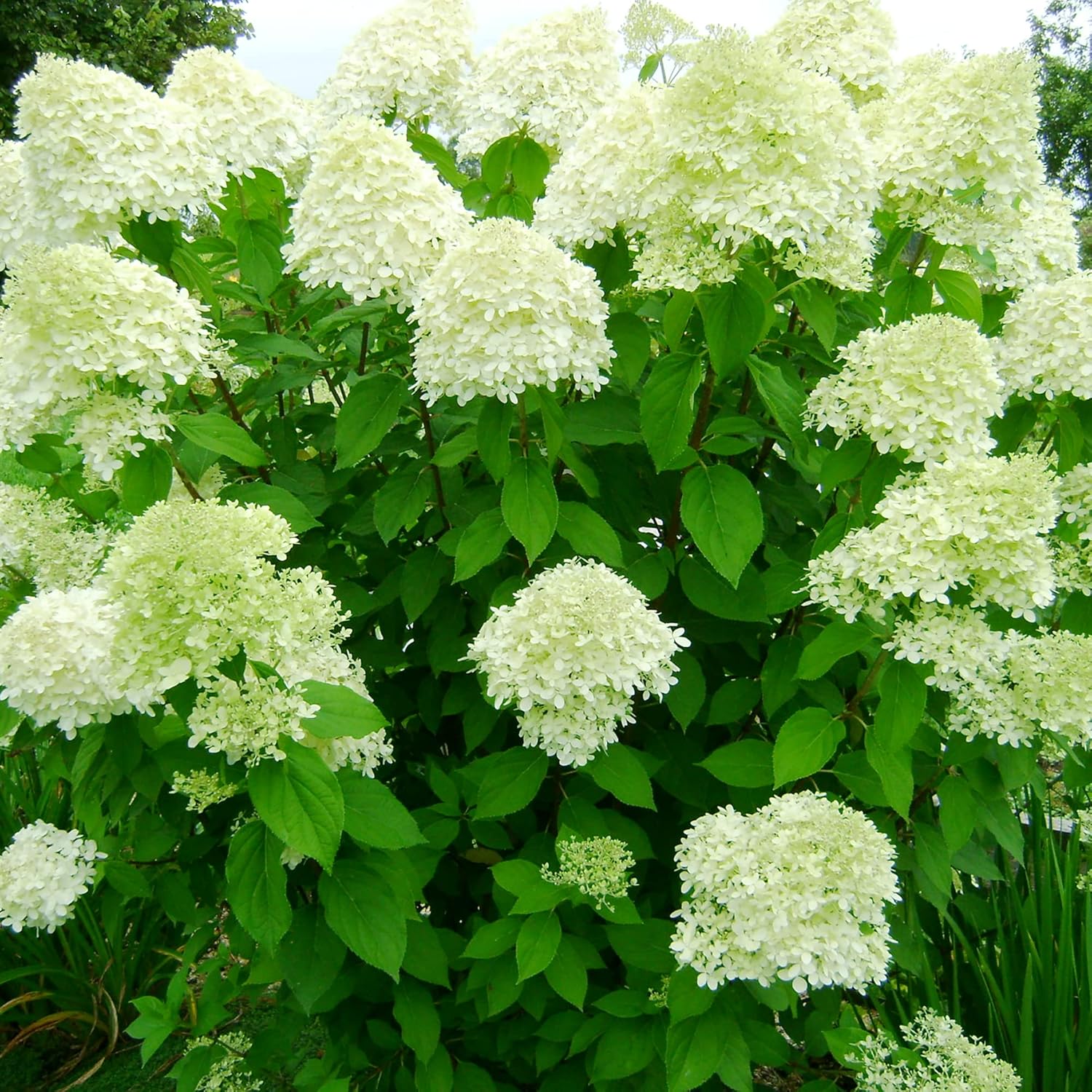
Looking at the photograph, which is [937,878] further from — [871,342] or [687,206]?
[687,206]

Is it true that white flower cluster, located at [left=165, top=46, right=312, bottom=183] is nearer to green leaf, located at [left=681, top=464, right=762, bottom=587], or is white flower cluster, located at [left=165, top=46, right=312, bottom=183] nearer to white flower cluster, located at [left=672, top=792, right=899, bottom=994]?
green leaf, located at [left=681, top=464, right=762, bottom=587]

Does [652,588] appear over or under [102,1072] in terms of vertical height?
over

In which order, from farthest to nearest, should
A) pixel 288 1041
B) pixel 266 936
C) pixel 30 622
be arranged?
pixel 288 1041 < pixel 30 622 < pixel 266 936

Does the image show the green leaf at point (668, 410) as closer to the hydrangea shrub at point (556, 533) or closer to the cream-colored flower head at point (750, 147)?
the hydrangea shrub at point (556, 533)

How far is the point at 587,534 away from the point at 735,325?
597 millimetres

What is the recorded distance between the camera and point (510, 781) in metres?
2.38

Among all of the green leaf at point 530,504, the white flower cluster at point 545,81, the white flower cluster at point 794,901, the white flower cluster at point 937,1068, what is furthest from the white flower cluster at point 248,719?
the white flower cluster at point 545,81

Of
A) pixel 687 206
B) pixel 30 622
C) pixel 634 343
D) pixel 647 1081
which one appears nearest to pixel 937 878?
pixel 647 1081

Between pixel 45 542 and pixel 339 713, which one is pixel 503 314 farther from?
pixel 45 542

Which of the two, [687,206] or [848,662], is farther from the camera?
[848,662]

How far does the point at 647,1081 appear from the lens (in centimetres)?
241

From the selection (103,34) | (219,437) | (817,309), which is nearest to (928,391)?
(817,309)

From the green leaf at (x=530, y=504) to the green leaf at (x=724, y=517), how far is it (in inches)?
13.1

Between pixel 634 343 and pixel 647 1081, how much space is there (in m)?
1.85
